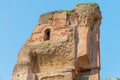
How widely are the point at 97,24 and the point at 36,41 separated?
348cm

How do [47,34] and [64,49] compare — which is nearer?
[64,49]

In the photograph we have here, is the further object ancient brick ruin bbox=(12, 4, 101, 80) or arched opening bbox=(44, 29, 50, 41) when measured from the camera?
arched opening bbox=(44, 29, 50, 41)

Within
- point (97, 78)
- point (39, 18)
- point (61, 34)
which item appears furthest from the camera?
point (39, 18)

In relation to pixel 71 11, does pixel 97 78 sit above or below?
below

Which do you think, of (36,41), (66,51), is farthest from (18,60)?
(66,51)

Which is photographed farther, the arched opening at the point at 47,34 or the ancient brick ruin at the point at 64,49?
the arched opening at the point at 47,34

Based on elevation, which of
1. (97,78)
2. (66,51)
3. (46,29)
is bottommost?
(97,78)

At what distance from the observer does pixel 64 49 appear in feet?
67.1

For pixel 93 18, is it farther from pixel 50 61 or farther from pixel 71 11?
pixel 50 61

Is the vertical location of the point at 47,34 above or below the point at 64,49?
above

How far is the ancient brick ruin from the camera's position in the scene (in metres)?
20.1

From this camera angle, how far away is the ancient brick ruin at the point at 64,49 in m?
20.1

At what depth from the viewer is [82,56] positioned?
786 inches

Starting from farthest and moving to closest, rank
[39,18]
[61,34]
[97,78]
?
[39,18]
[61,34]
[97,78]
